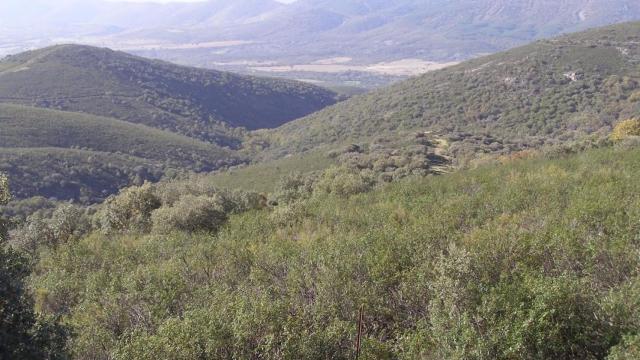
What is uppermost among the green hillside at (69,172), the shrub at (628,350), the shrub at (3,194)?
the shrub at (3,194)

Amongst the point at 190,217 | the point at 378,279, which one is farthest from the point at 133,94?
the point at 378,279

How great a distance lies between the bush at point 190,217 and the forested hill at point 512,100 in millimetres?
46657

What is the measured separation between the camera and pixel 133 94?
16300 centimetres

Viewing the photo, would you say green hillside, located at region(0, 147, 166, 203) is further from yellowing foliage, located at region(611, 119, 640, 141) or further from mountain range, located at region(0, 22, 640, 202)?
yellowing foliage, located at region(611, 119, 640, 141)

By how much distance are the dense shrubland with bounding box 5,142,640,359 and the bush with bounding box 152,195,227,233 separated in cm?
9

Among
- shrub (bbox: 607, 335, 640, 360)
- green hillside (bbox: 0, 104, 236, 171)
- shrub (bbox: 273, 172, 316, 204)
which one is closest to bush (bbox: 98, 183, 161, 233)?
shrub (bbox: 273, 172, 316, 204)

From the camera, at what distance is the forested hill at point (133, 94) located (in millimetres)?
142375

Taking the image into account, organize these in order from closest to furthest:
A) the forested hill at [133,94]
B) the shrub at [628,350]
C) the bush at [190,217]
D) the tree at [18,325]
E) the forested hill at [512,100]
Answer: the shrub at [628,350] → the tree at [18,325] → the bush at [190,217] → the forested hill at [512,100] → the forested hill at [133,94]

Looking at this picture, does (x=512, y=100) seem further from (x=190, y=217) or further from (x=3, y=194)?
(x=3, y=194)

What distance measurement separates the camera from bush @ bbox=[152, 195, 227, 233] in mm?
26609

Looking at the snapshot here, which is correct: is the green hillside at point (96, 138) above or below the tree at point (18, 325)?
below

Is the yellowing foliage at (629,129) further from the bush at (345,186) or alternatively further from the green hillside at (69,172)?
the green hillside at (69,172)

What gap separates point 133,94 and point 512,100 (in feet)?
367

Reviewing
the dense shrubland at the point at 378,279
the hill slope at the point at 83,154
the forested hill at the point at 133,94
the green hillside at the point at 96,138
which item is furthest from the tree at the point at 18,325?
the forested hill at the point at 133,94
